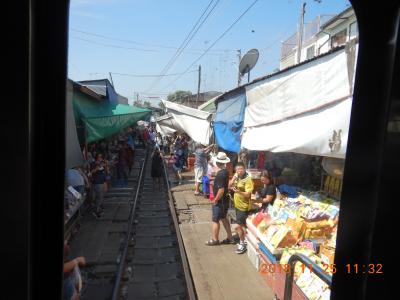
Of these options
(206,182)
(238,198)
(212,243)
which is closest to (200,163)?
(206,182)

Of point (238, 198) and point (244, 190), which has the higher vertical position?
point (244, 190)

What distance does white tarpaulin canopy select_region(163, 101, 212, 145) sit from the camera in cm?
1341

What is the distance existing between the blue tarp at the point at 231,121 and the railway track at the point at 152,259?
2.49 meters

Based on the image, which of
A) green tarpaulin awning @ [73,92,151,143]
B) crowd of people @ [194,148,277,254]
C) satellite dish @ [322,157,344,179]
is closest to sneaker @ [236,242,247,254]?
crowd of people @ [194,148,277,254]

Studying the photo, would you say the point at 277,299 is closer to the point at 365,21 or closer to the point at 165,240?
the point at 165,240

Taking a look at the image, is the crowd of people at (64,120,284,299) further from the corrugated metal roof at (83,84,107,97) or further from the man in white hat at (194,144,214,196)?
the corrugated metal roof at (83,84,107,97)

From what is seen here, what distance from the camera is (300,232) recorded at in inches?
221

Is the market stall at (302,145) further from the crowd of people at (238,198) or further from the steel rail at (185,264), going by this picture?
the steel rail at (185,264)

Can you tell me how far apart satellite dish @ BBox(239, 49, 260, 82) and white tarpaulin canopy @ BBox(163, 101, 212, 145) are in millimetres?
2851

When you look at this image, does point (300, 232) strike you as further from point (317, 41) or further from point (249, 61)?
point (317, 41)

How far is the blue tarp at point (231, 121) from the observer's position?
8.55 metres

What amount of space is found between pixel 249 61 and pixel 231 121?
7.43 feet

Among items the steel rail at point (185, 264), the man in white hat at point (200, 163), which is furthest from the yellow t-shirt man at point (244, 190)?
the man in white hat at point (200, 163)

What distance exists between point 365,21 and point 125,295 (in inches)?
218
